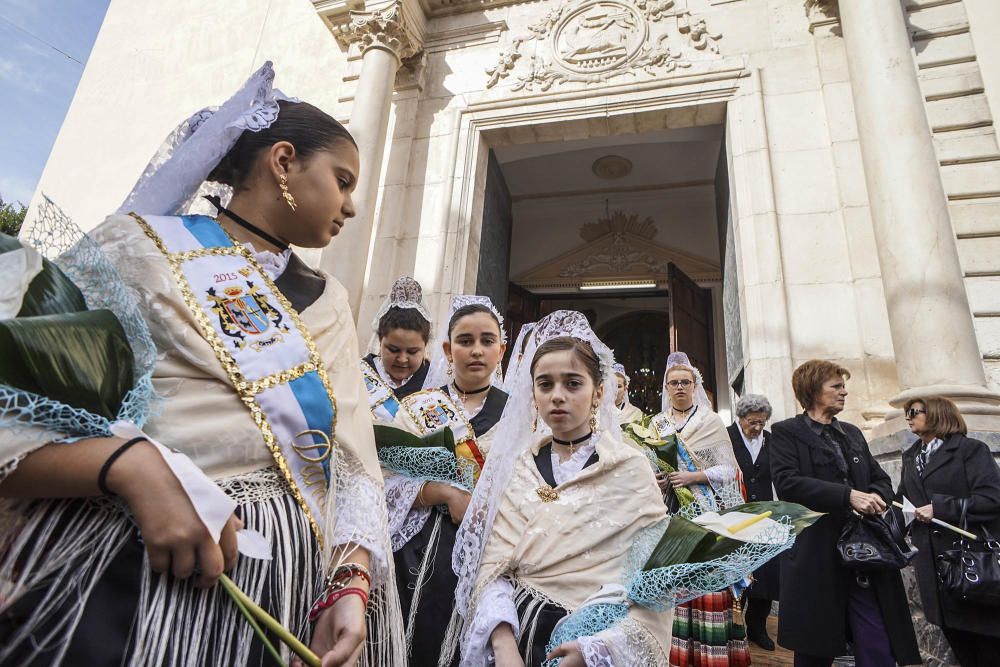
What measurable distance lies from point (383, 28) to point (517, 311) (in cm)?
453

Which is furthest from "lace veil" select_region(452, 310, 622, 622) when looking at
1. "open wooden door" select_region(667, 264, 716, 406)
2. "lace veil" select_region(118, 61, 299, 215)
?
"open wooden door" select_region(667, 264, 716, 406)

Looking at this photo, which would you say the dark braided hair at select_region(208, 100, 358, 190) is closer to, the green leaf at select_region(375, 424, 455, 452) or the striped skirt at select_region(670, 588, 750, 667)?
the green leaf at select_region(375, 424, 455, 452)

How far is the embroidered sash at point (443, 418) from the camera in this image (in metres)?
2.26

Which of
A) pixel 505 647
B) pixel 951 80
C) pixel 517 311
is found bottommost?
pixel 505 647

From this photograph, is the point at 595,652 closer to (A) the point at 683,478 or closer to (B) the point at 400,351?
(B) the point at 400,351

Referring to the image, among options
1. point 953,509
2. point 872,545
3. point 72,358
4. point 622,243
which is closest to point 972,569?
point 953,509

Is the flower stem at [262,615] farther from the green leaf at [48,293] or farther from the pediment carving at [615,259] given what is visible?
the pediment carving at [615,259]

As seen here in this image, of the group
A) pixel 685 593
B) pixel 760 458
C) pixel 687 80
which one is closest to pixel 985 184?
pixel 687 80

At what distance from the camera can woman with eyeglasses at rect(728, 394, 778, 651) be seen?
4016mm

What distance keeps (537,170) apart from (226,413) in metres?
9.18

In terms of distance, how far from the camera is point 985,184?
16.4ft

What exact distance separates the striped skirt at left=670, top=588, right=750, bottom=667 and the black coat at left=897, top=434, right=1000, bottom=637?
100cm

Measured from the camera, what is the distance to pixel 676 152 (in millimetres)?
8867

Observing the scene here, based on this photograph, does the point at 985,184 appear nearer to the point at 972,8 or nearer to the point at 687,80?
the point at 972,8
